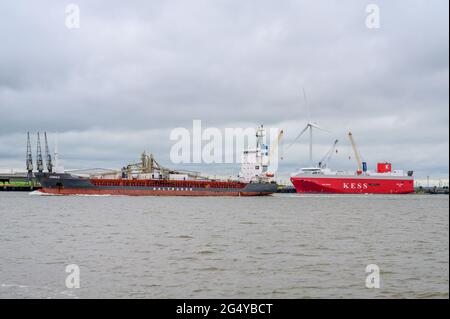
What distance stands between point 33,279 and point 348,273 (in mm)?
10489

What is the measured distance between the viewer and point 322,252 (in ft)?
72.3

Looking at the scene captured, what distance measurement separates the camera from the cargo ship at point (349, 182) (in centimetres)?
11681

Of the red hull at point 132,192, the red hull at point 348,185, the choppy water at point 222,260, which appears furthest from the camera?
the red hull at point 348,185

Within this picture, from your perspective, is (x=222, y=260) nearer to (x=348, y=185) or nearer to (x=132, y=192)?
(x=132, y=192)

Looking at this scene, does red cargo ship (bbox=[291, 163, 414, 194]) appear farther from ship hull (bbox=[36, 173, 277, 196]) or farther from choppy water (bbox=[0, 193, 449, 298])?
choppy water (bbox=[0, 193, 449, 298])

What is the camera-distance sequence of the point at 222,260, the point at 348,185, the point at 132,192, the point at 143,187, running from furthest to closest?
the point at 348,185, the point at 143,187, the point at 132,192, the point at 222,260

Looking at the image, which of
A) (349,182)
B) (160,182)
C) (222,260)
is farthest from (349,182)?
(222,260)

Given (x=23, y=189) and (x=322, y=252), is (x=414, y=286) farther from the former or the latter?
(x=23, y=189)

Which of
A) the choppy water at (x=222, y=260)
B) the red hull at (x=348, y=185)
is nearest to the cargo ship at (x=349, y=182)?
the red hull at (x=348, y=185)

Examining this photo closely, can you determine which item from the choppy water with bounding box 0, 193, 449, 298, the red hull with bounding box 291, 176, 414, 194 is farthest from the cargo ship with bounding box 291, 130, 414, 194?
the choppy water with bounding box 0, 193, 449, 298

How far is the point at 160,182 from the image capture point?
86.8m

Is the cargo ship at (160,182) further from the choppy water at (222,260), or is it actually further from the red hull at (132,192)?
the choppy water at (222,260)

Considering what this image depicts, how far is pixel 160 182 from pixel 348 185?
5129cm

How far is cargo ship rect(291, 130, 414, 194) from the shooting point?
4599 inches
